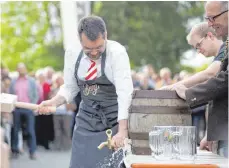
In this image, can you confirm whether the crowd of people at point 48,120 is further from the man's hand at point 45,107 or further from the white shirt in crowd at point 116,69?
the white shirt in crowd at point 116,69

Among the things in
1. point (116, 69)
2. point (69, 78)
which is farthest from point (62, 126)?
point (116, 69)

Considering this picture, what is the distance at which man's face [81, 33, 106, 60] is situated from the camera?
5.55 meters

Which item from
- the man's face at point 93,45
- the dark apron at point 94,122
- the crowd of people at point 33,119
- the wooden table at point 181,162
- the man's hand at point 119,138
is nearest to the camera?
the wooden table at point 181,162

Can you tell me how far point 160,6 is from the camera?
Answer: 42750 millimetres

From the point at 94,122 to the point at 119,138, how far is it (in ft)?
1.47

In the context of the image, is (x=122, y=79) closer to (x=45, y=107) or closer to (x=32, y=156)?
(x=45, y=107)

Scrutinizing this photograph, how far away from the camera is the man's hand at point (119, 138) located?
5.45 m

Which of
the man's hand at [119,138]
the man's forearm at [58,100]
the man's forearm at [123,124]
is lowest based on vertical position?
the man's hand at [119,138]

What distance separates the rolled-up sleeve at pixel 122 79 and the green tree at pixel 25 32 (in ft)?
97.2

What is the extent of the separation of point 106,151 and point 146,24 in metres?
35.9

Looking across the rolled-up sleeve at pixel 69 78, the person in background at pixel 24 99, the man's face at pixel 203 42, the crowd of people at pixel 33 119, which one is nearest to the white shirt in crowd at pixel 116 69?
the rolled-up sleeve at pixel 69 78

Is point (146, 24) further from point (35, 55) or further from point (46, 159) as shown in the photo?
point (46, 159)

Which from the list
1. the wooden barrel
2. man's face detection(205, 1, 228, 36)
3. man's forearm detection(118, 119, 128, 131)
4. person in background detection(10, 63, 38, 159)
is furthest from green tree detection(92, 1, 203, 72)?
man's face detection(205, 1, 228, 36)

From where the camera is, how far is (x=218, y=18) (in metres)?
4.54
